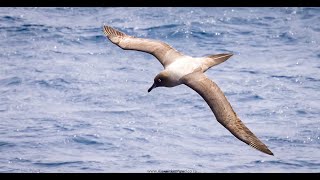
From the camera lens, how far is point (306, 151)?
38.6 feet

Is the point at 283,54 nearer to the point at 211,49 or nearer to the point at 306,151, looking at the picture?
the point at 211,49

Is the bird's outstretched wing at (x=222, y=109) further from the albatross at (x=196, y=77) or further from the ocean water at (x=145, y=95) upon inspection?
the ocean water at (x=145, y=95)

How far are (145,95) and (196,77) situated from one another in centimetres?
305

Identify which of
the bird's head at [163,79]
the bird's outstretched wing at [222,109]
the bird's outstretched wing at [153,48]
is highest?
the bird's outstretched wing at [153,48]

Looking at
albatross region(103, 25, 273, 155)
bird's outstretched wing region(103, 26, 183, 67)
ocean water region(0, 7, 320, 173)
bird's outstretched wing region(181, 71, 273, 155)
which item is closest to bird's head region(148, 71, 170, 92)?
albatross region(103, 25, 273, 155)

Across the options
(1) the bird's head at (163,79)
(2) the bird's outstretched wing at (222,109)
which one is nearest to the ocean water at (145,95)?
(1) the bird's head at (163,79)

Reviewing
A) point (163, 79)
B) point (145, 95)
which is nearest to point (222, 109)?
point (163, 79)

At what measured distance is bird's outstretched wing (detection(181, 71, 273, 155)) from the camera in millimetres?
8984

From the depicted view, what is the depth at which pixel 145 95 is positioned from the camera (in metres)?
13.1

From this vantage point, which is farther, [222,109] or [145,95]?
[145,95]

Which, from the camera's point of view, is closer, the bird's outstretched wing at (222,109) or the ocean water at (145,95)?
the bird's outstretched wing at (222,109)

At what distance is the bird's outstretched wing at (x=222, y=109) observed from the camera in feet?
29.5

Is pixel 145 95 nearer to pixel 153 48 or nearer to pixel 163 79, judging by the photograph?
pixel 153 48
